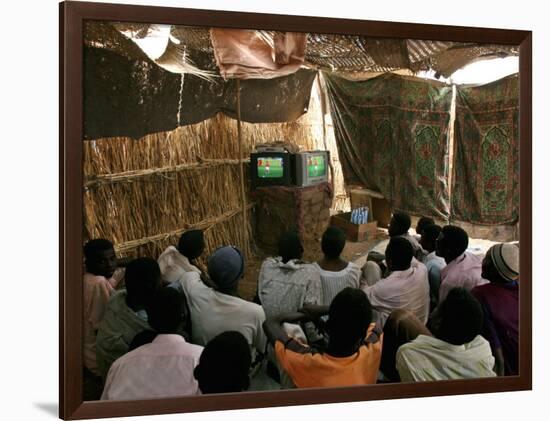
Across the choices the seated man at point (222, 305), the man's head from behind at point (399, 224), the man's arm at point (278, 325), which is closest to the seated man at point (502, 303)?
the man's head from behind at point (399, 224)

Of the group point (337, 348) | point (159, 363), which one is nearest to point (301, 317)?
point (337, 348)

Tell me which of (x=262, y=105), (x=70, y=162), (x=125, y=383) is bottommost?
(x=125, y=383)

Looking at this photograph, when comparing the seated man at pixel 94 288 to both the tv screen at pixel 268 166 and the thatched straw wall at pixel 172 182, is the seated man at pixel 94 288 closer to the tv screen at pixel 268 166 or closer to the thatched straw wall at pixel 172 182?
the thatched straw wall at pixel 172 182

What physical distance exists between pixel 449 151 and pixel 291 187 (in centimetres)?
108

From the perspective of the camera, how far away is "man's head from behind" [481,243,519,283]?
5.64m

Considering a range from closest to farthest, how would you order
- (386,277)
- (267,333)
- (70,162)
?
(70,162)
(267,333)
(386,277)

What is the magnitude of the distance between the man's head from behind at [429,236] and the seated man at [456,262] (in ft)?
0.09

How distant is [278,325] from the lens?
5.09m

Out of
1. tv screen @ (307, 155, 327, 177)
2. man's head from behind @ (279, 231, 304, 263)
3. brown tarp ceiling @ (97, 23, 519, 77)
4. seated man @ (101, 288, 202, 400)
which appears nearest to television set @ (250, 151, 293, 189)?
tv screen @ (307, 155, 327, 177)

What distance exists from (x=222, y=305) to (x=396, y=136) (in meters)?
1.48

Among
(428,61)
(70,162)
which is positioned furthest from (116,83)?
(428,61)

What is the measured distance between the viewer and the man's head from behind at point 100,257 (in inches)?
191

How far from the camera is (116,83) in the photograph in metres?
4.86

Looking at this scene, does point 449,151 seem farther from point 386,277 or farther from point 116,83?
point 116,83
